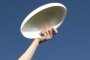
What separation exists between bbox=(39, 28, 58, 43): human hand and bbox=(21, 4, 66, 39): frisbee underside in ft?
0.33

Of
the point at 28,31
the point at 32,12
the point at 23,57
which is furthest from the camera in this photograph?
the point at 28,31

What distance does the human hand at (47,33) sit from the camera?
13.3 feet

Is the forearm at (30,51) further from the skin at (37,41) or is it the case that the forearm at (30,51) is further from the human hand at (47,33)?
the human hand at (47,33)

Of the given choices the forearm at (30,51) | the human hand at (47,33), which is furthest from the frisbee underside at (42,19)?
the forearm at (30,51)

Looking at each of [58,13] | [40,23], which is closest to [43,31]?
[40,23]

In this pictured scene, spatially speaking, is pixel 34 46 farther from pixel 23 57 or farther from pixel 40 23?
pixel 40 23

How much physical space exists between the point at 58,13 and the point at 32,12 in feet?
1.89

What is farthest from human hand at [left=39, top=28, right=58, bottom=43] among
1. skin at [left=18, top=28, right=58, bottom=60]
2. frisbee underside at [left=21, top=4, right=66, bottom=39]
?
frisbee underside at [left=21, top=4, right=66, bottom=39]

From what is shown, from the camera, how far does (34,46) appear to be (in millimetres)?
3871

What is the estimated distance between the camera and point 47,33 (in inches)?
161

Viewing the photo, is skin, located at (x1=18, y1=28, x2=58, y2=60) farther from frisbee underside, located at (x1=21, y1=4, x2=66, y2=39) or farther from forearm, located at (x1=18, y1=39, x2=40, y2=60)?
frisbee underside, located at (x1=21, y1=4, x2=66, y2=39)

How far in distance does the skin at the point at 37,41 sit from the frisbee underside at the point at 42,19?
12 cm

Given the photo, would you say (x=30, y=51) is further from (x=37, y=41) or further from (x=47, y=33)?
(x=47, y=33)

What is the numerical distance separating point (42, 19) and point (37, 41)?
1.38 ft
